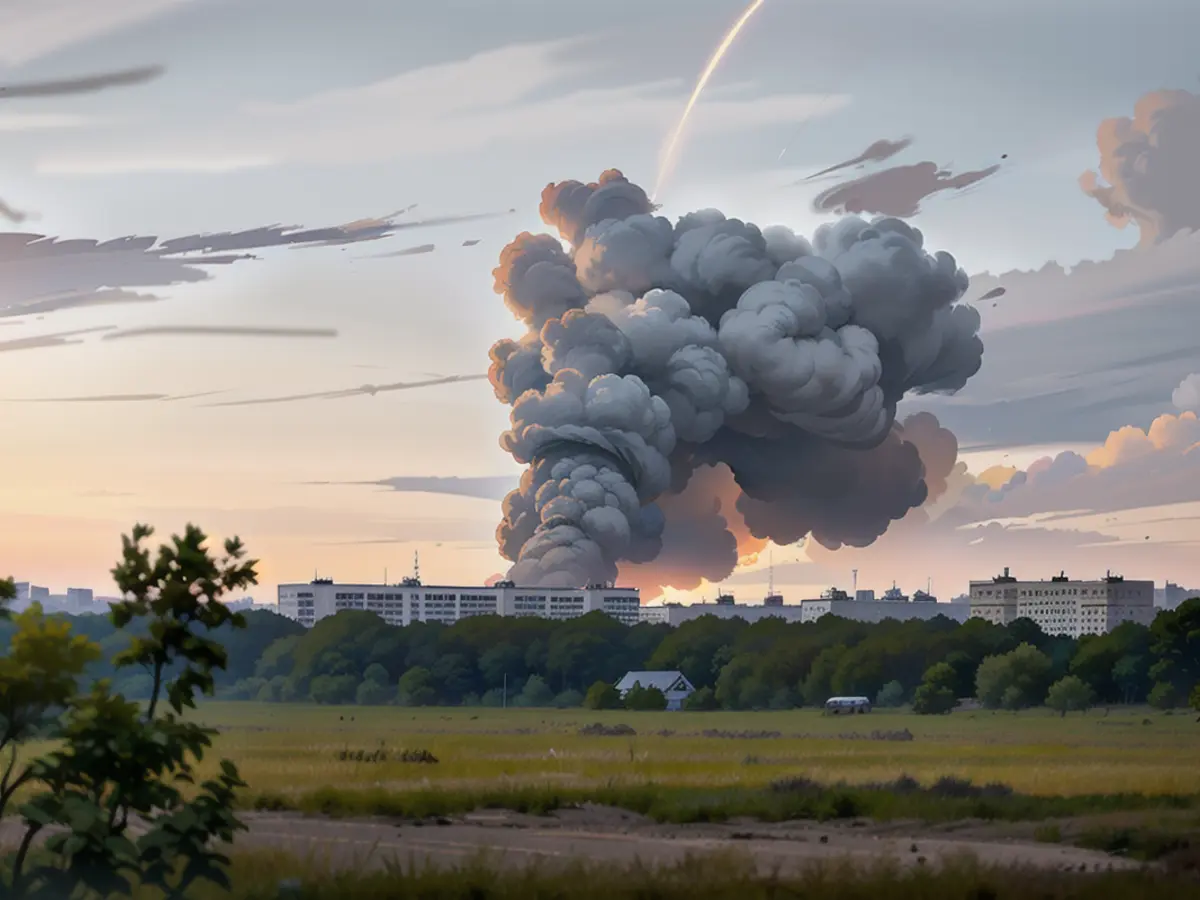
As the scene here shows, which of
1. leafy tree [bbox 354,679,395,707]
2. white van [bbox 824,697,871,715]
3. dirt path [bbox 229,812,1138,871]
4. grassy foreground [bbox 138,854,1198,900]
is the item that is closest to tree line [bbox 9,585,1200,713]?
leafy tree [bbox 354,679,395,707]

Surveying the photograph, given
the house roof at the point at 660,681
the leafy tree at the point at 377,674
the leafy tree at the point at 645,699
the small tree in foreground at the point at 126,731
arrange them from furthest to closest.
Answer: the leafy tree at the point at 377,674, the house roof at the point at 660,681, the leafy tree at the point at 645,699, the small tree in foreground at the point at 126,731

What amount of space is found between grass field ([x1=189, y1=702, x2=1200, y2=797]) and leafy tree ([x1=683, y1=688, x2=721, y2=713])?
23184 millimetres

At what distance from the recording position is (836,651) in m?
148

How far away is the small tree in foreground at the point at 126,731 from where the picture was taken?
25188mm

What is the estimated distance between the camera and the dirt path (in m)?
36.8

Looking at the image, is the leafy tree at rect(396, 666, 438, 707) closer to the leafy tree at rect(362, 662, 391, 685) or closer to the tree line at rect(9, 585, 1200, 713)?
the tree line at rect(9, 585, 1200, 713)

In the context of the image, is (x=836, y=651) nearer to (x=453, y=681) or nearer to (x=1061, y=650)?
(x=1061, y=650)

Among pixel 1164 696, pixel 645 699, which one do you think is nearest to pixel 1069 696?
pixel 1164 696

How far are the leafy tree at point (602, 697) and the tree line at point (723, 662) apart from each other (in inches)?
212

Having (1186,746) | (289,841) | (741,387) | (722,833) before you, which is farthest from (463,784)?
(741,387)

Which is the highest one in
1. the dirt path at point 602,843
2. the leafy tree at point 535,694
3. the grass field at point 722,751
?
the leafy tree at point 535,694

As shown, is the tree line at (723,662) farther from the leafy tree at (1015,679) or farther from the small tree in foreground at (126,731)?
the small tree in foreground at (126,731)

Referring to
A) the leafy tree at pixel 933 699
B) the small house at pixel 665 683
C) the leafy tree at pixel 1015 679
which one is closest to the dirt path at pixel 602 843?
the leafy tree at pixel 933 699

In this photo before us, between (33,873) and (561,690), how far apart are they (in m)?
145
